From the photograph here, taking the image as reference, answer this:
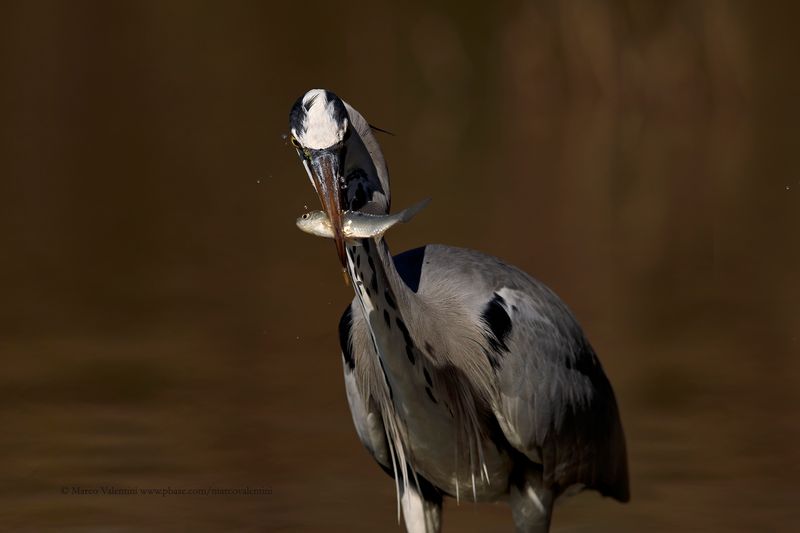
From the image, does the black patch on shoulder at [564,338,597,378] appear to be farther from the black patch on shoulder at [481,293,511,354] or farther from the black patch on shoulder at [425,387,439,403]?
the black patch on shoulder at [425,387,439,403]

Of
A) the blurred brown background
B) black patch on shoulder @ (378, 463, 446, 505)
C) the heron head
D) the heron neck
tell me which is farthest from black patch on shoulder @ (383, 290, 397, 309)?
the blurred brown background

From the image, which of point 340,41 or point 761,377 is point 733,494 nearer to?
point 761,377

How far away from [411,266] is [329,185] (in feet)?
3.25

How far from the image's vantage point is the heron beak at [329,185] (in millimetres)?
4137

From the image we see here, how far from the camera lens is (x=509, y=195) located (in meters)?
14.8

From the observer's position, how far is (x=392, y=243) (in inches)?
463

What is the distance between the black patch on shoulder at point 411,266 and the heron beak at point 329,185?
73 centimetres

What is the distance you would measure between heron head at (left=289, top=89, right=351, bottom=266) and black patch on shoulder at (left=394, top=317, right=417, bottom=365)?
39 centimetres

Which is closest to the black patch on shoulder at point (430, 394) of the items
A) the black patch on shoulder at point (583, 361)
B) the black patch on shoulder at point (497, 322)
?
the black patch on shoulder at point (497, 322)

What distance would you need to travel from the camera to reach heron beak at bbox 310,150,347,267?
4137mm

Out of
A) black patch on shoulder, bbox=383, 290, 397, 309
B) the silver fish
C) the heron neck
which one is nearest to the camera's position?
the silver fish

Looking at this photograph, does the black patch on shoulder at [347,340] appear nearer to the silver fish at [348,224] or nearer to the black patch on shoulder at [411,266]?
the black patch on shoulder at [411,266]

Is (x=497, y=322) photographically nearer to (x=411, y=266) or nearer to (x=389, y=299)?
(x=411, y=266)

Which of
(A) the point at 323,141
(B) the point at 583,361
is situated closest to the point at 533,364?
(B) the point at 583,361
